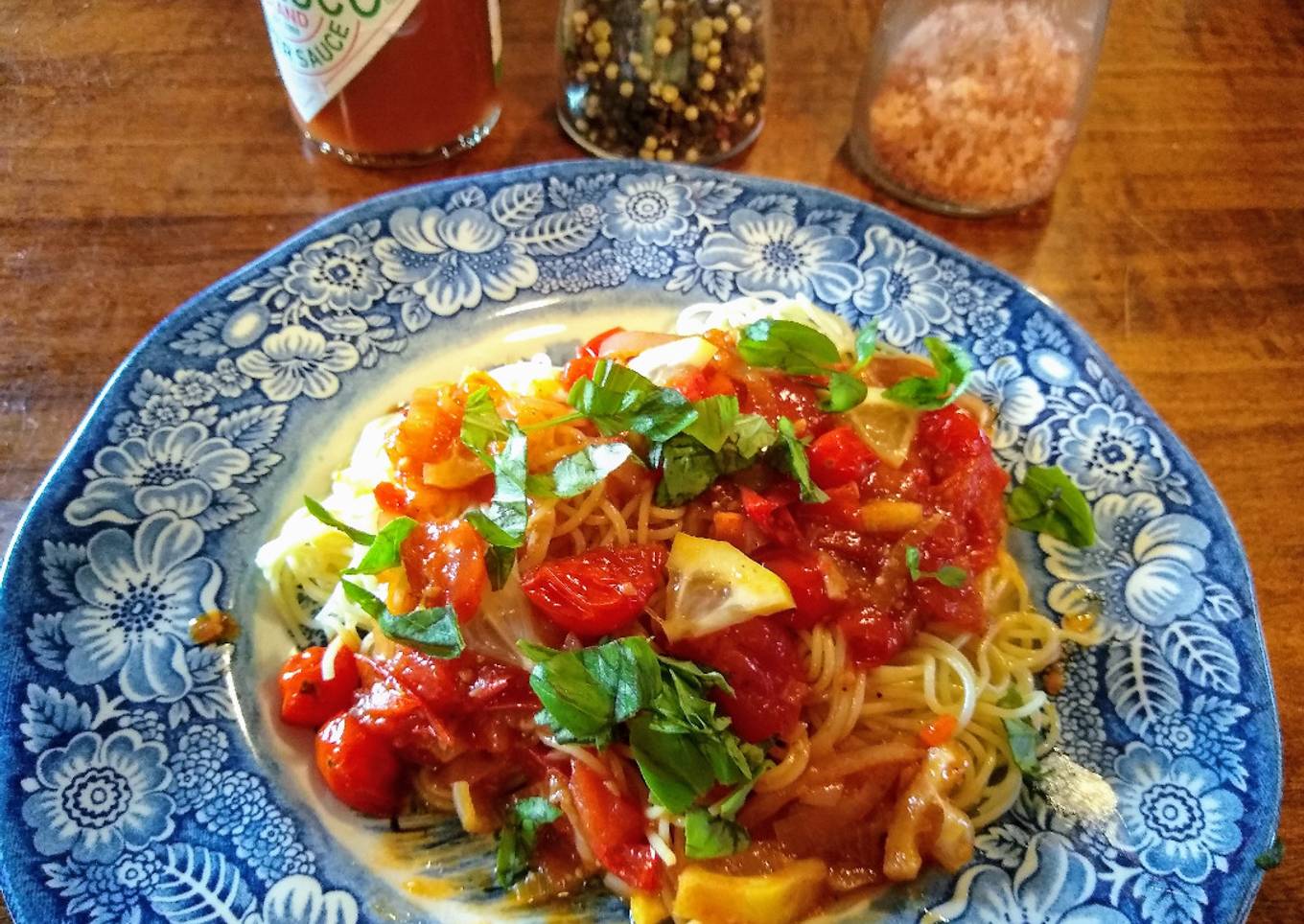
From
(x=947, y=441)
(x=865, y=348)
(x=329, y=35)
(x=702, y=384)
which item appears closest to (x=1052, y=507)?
(x=947, y=441)

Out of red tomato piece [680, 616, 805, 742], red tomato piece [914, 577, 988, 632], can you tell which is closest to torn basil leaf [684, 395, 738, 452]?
red tomato piece [680, 616, 805, 742]

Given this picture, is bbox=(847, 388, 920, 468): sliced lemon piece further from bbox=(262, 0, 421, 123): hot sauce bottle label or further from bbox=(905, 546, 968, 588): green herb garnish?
bbox=(262, 0, 421, 123): hot sauce bottle label

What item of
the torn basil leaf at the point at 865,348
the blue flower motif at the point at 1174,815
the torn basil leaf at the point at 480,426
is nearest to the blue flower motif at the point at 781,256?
the torn basil leaf at the point at 865,348

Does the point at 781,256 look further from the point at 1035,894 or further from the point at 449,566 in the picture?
the point at 1035,894

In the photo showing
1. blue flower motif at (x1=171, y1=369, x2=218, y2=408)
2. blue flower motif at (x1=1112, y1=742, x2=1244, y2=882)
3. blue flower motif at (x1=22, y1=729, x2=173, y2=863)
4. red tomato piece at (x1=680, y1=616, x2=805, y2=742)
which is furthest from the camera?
blue flower motif at (x1=171, y1=369, x2=218, y2=408)

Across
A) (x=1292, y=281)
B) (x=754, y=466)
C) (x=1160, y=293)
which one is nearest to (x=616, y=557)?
(x=754, y=466)

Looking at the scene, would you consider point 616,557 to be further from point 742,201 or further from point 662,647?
point 742,201
